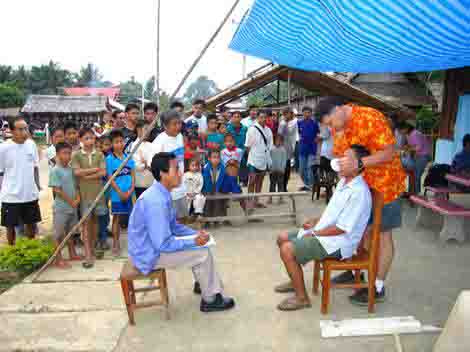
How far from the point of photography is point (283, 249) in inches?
124

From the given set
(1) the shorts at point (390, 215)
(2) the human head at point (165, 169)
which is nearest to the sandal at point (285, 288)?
(1) the shorts at point (390, 215)

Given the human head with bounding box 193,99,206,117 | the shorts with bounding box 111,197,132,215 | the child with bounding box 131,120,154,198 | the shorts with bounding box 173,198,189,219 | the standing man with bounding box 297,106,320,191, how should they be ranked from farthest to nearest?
→ the standing man with bounding box 297,106,320,191 → the human head with bounding box 193,99,206,117 → the shorts with bounding box 173,198,189,219 → the child with bounding box 131,120,154,198 → the shorts with bounding box 111,197,132,215

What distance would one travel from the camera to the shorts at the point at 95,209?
452cm

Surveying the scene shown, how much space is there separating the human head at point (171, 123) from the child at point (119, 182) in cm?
54

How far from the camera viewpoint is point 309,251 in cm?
302

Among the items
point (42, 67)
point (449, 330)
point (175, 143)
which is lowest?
point (449, 330)

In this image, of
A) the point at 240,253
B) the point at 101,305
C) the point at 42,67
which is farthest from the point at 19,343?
the point at 42,67

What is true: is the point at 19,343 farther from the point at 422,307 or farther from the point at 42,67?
the point at 42,67

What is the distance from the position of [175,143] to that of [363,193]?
8.19ft

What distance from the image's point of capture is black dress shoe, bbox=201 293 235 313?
320 centimetres

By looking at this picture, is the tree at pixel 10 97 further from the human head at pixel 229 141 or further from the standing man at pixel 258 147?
the human head at pixel 229 141

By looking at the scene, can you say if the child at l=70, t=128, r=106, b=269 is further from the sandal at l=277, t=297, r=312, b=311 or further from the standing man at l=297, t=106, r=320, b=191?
the standing man at l=297, t=106, r=320, b=191

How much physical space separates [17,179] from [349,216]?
3.74 metres

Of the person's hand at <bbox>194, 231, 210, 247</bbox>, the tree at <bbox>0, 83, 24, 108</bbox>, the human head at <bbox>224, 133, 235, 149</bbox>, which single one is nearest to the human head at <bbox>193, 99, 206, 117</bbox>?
the human head at <bbox>224, 133, 235, 149</bbox>
